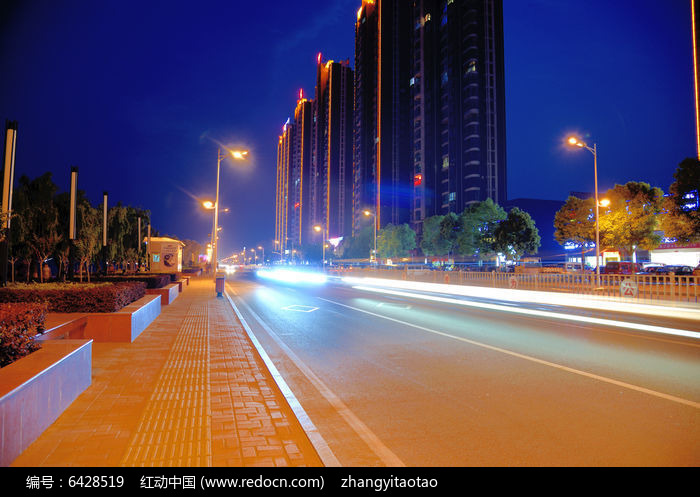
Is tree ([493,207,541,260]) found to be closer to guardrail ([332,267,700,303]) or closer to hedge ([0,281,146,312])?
guardrail ([332,267,700,303])

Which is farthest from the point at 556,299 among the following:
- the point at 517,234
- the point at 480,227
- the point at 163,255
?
the point at 480,227

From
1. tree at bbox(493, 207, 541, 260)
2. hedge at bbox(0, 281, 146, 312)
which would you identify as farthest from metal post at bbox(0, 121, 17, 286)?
tree at bbox(493, 207, 541, 260)

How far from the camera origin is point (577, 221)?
39.2m

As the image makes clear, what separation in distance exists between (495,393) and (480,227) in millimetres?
56375

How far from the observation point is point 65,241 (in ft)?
56.7

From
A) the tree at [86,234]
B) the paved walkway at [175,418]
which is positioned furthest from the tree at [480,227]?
the paved walkway at [175,418]

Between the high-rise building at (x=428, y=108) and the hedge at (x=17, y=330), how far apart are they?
293 feet

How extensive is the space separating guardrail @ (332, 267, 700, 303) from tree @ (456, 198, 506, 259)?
3093 centimetres

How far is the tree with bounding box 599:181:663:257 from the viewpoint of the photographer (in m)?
32.0

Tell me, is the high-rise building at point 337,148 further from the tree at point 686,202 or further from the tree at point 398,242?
the tree at point 686,202

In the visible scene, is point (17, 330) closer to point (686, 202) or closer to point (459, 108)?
point (686, 202)

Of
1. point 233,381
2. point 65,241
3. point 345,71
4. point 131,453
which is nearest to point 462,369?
point 233,381
